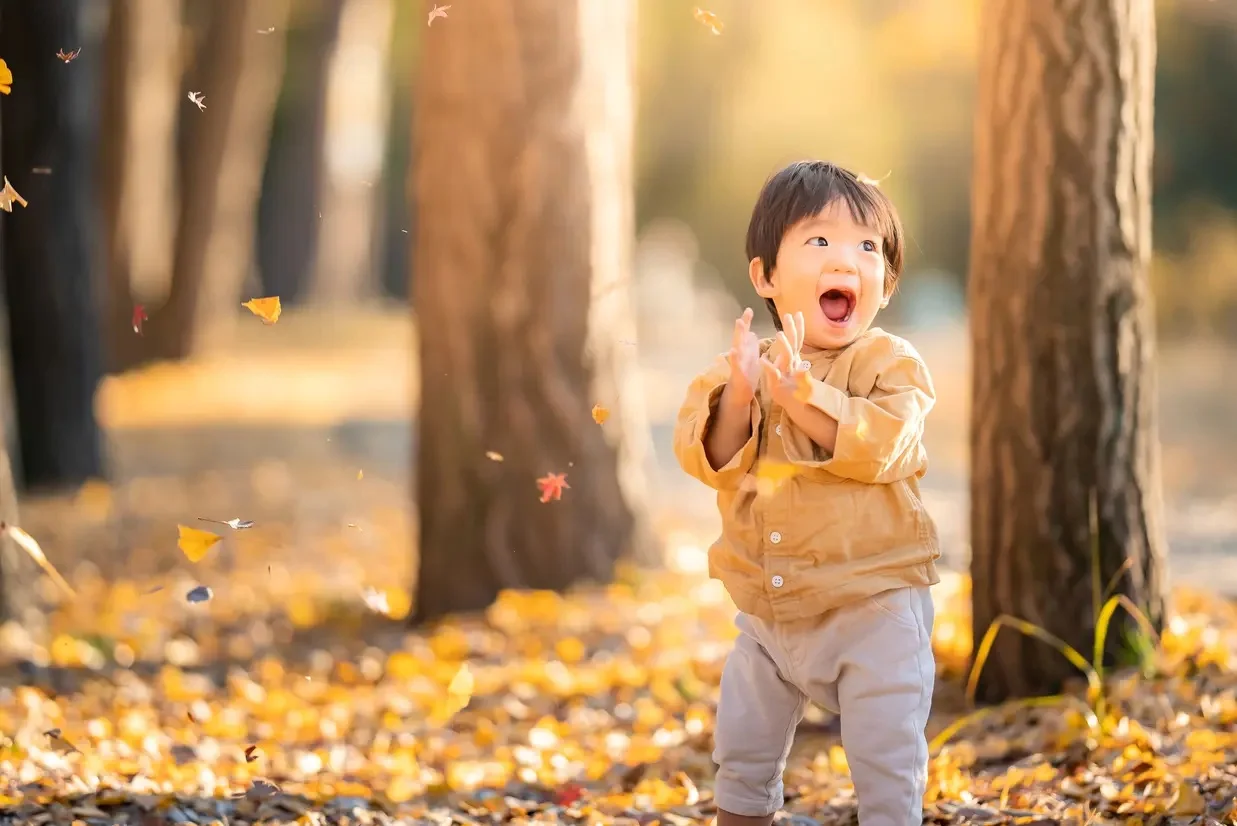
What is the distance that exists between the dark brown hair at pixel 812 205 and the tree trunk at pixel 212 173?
13.5 metres

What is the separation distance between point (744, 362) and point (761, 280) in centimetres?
27

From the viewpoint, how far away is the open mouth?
3.22 metres

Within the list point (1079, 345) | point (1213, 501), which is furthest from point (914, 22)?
point (1079, 345)

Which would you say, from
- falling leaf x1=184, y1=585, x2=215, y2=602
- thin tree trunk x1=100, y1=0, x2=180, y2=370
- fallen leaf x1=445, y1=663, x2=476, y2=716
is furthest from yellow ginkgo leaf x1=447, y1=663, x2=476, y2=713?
thin tree trunk x1=100, y1=0, x2=180, y2=370

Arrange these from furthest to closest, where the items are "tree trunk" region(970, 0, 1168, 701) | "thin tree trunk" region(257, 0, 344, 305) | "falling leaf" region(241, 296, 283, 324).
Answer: "thin tree trunk" region(257, 0, 344, 305), "tree trunk" region(970, 0, 1168, 701), "falling leaf" region(241, 296, 283, 324)

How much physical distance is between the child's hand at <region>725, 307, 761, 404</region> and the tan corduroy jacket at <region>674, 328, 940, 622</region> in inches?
4.4

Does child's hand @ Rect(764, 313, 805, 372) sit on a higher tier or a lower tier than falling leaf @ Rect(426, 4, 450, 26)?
lower

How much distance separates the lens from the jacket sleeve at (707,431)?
10.6 ft

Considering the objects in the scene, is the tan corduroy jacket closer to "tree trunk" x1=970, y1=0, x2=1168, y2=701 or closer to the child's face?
the child's face

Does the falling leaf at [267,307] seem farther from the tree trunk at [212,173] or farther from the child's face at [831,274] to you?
the tree trunk at [212,173]

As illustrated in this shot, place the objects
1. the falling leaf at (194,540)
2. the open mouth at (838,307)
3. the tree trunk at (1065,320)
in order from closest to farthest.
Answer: the open mouth at (838,307) < the falling leaf at (194,540) < the tree trunk at (1065,320)

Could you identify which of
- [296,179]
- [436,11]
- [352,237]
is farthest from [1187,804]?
[352,237]

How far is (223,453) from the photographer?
1223 cm

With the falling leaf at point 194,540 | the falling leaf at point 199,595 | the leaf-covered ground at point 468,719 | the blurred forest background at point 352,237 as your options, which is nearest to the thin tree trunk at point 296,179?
the blurred forest background at point 352,237
